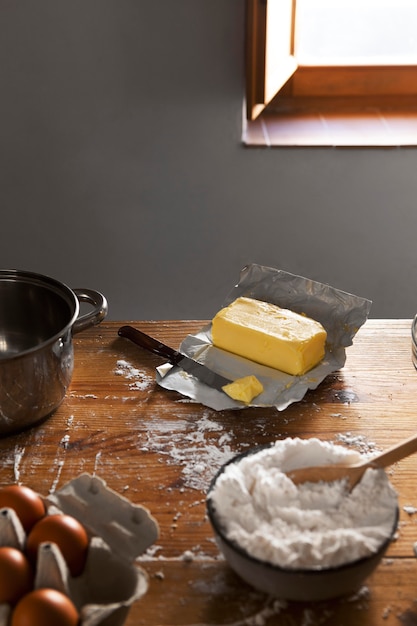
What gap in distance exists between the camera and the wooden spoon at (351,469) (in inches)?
34.9

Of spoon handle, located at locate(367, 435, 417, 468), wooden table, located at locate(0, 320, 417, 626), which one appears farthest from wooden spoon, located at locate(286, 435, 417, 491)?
wooden table, located at locate(0, 320, 417, 626)

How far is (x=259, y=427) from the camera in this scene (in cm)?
114

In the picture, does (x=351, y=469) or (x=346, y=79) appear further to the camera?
(x=346, y=79)

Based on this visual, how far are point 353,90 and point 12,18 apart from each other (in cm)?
104

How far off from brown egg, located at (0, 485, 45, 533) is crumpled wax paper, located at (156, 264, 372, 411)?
1.34 feet

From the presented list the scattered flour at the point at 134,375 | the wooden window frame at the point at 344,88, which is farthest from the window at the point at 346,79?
the scattered flour at the point at 134,375

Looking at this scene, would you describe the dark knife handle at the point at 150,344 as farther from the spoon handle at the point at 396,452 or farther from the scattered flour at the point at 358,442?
the spoon handle at the point at 396,452

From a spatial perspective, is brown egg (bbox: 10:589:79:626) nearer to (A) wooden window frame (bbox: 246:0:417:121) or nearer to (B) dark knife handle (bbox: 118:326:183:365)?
(B) dark knife handle (bbox: 118:326:183:365)

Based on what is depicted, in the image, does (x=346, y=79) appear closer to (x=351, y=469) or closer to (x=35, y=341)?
(x=35, y=341)

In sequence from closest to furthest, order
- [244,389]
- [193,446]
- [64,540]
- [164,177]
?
[64,540] < [193,446] < [244,389] < [164,177]

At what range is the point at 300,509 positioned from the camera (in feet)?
2.85

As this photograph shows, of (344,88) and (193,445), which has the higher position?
(344,88)

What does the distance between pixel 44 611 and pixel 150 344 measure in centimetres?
69

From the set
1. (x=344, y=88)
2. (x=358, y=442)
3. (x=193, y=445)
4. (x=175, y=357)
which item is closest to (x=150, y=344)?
A: (x=175, y=357)
